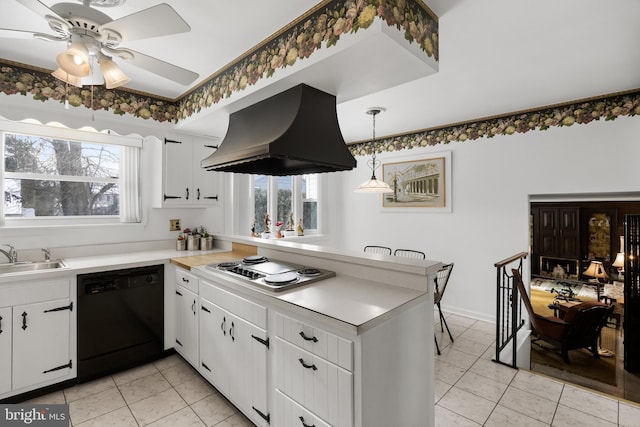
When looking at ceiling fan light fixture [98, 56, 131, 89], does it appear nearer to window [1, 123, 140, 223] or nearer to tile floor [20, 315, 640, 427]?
window [1, 123, 140, 223]

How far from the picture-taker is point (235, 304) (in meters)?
1.98

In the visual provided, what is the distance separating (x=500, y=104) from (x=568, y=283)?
8.97 feet

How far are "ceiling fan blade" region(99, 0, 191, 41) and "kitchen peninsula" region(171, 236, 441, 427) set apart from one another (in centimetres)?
146

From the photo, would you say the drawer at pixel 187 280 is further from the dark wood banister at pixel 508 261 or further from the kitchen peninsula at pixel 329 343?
the dark wood banister at pixel 508 261

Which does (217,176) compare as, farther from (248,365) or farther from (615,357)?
(615,357)

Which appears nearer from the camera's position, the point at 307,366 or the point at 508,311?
the point at 307,366

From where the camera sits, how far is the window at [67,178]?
2684 millimetres

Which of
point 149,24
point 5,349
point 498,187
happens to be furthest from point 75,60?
point 498,187

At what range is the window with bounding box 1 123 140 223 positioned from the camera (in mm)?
2684

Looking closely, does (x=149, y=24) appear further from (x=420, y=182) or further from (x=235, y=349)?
(x=420, y=182)

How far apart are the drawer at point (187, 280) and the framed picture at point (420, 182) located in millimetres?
3293

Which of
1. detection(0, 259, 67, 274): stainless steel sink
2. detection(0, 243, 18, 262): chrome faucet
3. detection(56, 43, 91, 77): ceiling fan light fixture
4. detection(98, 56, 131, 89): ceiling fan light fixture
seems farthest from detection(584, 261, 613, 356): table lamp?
Answer: detection(0, 243, 18, 262): chrome faucet

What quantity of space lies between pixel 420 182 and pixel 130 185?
384 cm
